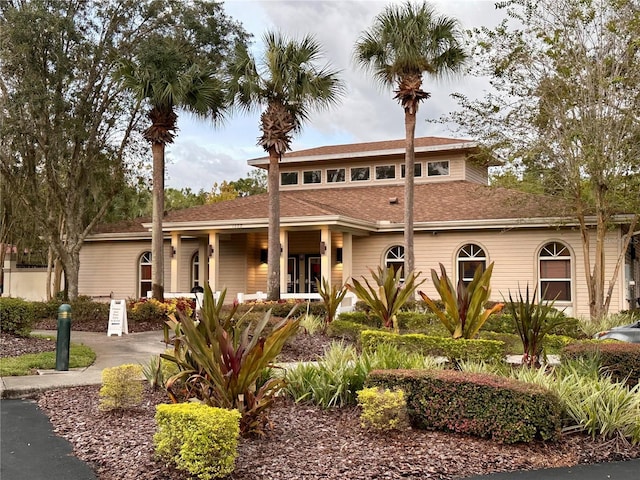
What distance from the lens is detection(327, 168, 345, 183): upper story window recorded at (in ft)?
87.6

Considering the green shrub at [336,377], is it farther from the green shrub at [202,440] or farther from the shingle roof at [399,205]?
the shingle roof at [399,205]

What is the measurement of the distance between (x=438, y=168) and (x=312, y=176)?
569cm

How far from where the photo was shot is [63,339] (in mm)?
9648

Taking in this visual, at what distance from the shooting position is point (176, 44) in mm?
21812

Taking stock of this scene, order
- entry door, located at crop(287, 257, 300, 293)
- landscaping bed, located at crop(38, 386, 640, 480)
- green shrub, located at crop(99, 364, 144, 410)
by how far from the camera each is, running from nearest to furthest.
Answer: landscaping bed, located at crop(38, 386, 640, 480), green shrub, located at crop(99, 364, 144, 410), entry door, located at crop(287, 257, 300, 293)

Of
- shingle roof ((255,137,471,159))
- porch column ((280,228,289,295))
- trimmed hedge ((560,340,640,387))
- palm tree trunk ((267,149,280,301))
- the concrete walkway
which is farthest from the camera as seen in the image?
shingle roof ((255,137,471,159))

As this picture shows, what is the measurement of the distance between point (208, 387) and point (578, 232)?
16244 mm

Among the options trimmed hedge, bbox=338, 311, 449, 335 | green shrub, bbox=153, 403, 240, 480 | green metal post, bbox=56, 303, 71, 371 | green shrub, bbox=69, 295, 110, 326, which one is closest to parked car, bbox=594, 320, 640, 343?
trimmed hedge, bbox=338, 311, 449, 335

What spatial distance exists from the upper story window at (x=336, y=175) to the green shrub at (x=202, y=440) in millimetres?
22221

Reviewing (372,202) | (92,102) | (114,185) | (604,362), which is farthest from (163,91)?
(604,362)

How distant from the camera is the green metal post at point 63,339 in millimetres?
9609

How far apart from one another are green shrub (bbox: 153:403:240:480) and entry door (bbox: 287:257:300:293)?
2074 cm

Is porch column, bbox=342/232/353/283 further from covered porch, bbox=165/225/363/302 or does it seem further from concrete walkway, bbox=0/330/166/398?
concrete walkway, bbox=0/330/166/398

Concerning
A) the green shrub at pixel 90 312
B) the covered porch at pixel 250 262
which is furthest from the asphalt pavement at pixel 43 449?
the covered porch at pixel 250 262
